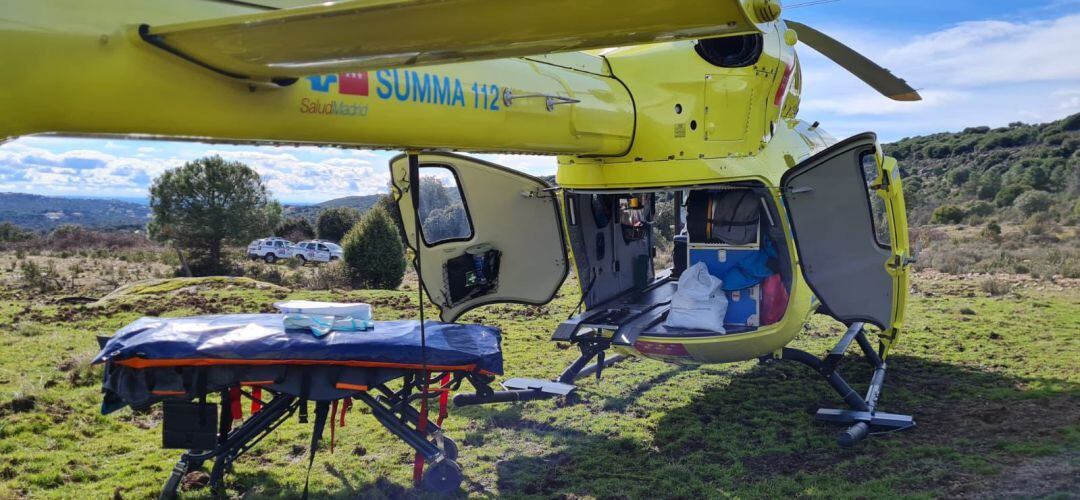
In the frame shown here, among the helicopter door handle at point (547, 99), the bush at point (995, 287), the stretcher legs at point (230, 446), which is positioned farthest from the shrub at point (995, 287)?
the stretcher legs at point (230, 446)

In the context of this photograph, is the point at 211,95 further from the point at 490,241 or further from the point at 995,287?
the point at 995,287

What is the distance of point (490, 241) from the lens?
7.74m

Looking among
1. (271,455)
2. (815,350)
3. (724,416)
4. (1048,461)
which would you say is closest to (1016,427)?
(1048,461)

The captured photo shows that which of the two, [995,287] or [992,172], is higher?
[992,172]

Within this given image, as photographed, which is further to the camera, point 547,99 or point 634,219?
point 634,219

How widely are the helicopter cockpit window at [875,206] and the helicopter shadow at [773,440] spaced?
6.09ft

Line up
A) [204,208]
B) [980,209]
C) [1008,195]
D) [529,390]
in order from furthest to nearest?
[1008,195], [980,209], [204,208], [529,390]

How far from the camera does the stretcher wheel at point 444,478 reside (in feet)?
17.8

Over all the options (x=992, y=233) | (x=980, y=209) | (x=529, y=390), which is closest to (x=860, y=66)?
(x=529, y=390)

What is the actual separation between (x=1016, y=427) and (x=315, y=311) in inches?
254

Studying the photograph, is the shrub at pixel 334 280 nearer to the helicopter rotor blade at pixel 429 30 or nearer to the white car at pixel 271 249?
the white car at pixel 271 249

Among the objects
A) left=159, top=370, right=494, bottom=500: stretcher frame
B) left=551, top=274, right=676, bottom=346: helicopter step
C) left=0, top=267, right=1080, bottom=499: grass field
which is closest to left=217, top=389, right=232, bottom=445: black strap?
left=159, top=370, right=494, bottom=500: stretcher frame

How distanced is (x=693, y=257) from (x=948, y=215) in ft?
90.8

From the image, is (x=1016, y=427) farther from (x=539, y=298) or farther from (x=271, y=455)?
(x=271, y=455)
